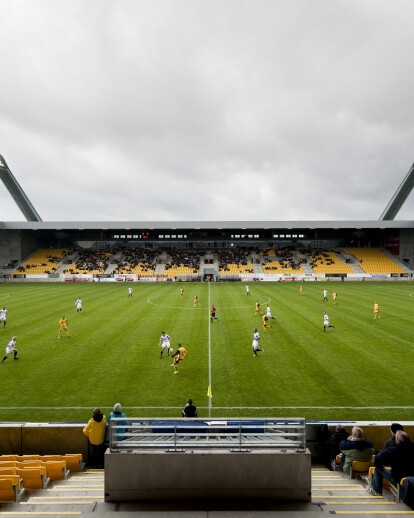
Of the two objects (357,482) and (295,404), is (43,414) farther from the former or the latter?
(357,482)

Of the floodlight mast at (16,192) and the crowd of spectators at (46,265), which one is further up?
the floodlight mast at (16,192)

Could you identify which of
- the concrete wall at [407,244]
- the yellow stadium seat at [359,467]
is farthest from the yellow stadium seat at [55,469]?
the concrete wall at [407,244]

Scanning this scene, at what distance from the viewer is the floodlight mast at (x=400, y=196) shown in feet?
247

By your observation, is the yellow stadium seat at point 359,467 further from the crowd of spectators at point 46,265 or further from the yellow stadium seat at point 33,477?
the crowd of spectators at point 46,265

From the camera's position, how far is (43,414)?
11.0 m

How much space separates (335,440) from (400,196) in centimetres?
8735

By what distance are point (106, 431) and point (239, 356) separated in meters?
10.7

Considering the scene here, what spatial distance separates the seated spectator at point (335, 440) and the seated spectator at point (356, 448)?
544mm

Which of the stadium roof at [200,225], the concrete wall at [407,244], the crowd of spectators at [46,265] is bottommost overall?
the crowd of spectators at [46,265]

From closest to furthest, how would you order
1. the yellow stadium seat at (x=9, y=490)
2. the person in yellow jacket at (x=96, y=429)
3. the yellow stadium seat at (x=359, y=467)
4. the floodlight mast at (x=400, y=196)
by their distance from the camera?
1. the yellow stadium seat at (x=9, y=490)
2. the yellow stadium seat at (x=359, y=467)
3. the person in yellow jacket at (x=96, y=429)
4. the floodlight mast at (x=400, y=196)

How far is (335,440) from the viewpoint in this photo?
7508 mm

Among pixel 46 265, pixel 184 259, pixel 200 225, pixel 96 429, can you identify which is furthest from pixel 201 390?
pixel 46 265

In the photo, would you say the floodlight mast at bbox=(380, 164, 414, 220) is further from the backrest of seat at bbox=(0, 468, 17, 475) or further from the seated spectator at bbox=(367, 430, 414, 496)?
the backrest of seat at bbox=(0, 468, 17, 475)

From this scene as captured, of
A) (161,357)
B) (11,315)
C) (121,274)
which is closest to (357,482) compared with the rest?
(161,357)
